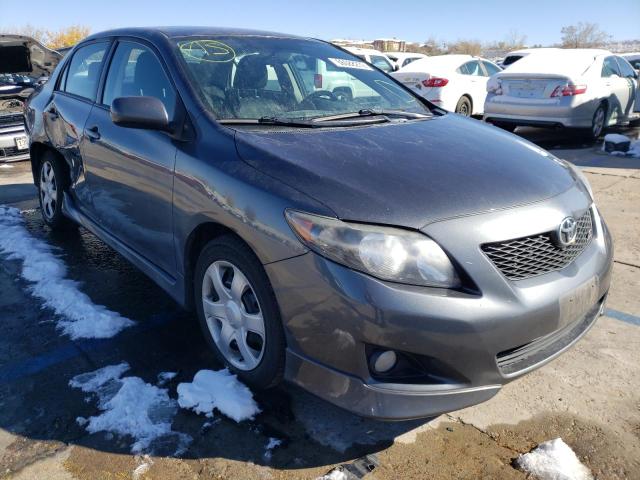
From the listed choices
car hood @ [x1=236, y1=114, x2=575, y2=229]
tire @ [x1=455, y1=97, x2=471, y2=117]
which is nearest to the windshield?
car hood @ [x1=236, y1=114, x2=575, y2=229]

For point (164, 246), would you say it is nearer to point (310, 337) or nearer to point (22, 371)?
point (22, 371)

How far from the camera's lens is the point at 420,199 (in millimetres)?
2045

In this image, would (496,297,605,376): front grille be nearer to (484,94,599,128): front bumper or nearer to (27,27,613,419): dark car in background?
(27,27,613,419): dark car in background

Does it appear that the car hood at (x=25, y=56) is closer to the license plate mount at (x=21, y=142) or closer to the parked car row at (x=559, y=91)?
the license plate mount at (x=21, y=142)

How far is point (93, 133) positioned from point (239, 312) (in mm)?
1858

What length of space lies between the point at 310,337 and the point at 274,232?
1.40ft

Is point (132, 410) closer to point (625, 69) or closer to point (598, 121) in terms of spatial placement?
point (598, 121)

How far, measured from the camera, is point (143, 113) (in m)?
2.61

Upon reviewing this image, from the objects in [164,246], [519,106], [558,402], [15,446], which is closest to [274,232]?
[164,246]

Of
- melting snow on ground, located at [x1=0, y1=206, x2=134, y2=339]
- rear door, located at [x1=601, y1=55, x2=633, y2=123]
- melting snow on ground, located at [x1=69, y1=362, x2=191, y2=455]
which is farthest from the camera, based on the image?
rear door, located at [x1=601, y1=55, x2=633, y2=123]

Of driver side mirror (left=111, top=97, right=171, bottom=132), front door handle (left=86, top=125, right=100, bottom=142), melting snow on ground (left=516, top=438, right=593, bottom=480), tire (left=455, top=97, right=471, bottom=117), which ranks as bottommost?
melting snow on ground (left=516, top=438, right=593, bottom=480)

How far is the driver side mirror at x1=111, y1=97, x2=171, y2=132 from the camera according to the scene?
2.61 m

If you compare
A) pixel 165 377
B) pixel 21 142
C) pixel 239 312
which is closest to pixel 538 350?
pixel 239 312

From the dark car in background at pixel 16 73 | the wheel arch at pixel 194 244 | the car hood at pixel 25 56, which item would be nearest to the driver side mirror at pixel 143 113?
the wheel arch at pixel 194 244
